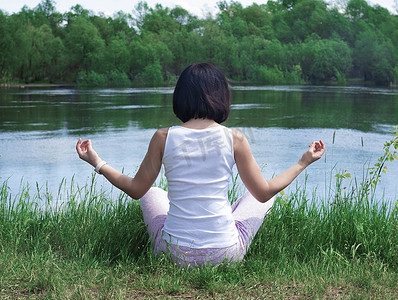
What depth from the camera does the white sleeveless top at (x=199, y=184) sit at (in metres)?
2.61

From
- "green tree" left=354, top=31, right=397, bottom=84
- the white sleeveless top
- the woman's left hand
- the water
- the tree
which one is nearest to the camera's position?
the white sleeveless top

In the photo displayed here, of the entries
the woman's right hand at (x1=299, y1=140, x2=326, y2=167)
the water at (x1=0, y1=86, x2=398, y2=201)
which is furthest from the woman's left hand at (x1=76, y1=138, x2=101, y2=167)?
the water at (x1=0, y1=86, x2=398, y2=201)

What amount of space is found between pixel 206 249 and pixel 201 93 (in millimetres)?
801

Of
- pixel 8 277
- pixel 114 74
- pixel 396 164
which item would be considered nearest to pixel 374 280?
pixel 8 277

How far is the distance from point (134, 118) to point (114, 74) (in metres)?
48.4

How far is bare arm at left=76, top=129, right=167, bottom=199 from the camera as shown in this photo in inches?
104

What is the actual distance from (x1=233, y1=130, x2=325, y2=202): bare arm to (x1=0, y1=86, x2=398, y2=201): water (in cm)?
189

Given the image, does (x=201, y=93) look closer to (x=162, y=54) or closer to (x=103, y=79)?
(x=103, y=79)

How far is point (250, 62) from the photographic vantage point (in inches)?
2859

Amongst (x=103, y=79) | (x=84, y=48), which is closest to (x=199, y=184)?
(x=103, y=79)

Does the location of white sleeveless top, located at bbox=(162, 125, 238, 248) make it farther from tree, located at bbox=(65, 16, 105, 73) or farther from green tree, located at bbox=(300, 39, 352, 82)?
tree, located at bbox=(65, 16, 105, 73)

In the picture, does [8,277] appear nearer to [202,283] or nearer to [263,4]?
[202,283]

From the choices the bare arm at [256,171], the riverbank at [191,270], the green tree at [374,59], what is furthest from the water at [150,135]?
the green tree at [374,59]

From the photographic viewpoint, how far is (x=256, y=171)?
2674 mm
